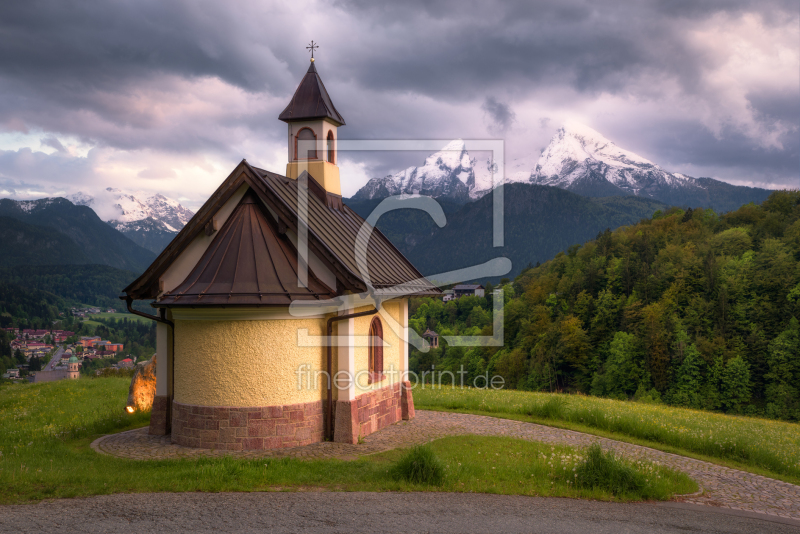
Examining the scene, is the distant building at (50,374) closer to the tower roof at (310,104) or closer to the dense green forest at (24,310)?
the dense green forest at (24,310)

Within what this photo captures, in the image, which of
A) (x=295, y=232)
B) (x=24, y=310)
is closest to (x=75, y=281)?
(x=24, y=310)

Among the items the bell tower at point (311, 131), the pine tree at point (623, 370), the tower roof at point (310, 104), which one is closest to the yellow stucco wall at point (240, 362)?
the bell tower at point (311, 131)

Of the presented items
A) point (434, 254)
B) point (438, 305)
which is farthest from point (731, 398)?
point (434, 254)

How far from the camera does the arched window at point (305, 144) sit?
1538 centimetres

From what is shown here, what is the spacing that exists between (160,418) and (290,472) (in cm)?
509

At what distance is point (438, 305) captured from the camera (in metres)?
99.5

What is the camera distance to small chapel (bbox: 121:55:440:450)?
11211 mm

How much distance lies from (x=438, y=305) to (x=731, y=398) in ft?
170

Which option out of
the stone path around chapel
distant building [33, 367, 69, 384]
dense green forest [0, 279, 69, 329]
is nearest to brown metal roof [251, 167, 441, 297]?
the stone path around chapel

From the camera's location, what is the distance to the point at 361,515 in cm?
731

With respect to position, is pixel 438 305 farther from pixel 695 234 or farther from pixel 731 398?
pixel 731 398

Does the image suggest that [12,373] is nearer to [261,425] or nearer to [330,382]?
[261,425]

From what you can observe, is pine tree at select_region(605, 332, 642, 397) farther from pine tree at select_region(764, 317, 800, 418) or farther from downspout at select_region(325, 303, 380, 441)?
downspout at select_region(325, 303, 380, 441)

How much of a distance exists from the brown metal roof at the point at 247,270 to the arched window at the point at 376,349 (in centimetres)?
232
